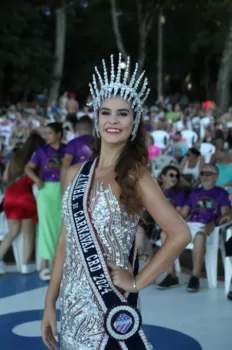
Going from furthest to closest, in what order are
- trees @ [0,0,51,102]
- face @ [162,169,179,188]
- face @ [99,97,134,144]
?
trees @ [0,0,51,102]
face @ [162,169,179,188]
face @ [99,97,134,144]

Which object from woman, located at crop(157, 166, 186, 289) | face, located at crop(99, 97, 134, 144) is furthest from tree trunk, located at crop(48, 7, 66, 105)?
face, located at crop(99, 97, 134, 144)

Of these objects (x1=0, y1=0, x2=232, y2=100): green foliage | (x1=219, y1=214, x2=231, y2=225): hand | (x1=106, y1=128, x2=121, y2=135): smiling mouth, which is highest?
(x1=0, y1=0, x2=232, y2=100): green foliage

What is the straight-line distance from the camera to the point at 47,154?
739 centimetres

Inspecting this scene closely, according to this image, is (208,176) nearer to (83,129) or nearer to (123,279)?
(83,129)

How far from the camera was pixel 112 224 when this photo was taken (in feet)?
9.45

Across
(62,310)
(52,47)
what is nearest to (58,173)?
(62,310)

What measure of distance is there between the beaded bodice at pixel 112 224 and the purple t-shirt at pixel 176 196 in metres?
4.88

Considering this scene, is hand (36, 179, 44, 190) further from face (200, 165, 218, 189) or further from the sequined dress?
the sequined dress

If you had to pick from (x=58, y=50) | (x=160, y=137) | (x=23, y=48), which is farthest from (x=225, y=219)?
(x=23, y=48)

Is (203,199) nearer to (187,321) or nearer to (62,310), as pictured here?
(187,321)

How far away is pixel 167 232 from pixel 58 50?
28831 millimetres

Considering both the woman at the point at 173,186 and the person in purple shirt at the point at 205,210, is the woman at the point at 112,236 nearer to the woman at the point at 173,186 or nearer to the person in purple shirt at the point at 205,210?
the person in purple shirt at the point at 205,210

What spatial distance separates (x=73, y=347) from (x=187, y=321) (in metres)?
3.24

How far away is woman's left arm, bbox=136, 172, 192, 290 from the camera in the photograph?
9.29ft
